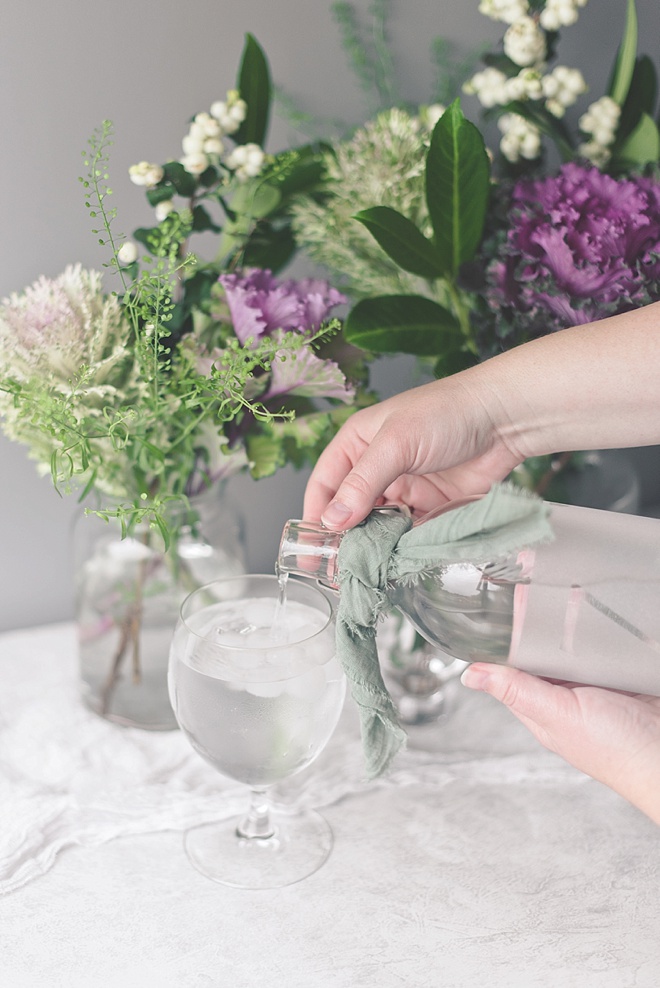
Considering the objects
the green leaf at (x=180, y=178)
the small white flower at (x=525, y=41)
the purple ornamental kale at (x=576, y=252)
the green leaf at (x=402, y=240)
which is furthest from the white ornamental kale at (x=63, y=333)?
the small white flower at (x=525, y=41)

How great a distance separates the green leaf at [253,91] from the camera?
0.84 meters

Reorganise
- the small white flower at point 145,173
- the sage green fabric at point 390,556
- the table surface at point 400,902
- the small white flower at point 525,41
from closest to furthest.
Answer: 1. the sage green fabric at point 390,556
2. the table surface at point 400,902
3. the small white flower at point 145,173
4. the small white flower at point 525,41

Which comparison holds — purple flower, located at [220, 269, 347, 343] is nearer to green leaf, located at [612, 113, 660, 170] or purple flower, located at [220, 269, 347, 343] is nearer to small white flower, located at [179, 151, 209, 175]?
small white flower, located at [179, 151, 209, 175]

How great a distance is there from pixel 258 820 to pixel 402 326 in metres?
0.45

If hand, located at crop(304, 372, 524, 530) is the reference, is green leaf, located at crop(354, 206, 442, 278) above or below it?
above

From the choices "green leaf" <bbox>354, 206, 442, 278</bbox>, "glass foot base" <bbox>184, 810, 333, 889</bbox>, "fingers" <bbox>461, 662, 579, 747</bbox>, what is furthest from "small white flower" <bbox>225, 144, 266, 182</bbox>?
"glass foot base" <bbox>184, 810, 333, 889</bbox>

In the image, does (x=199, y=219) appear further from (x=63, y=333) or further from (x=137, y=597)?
(x=137, y=597)

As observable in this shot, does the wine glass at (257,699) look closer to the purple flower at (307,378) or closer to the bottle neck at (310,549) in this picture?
the bottle neck at (310,549)

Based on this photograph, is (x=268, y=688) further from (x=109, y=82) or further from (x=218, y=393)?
(x=109, y=82)

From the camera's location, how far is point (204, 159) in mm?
781

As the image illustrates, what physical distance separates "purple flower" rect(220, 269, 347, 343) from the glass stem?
0.39 meters

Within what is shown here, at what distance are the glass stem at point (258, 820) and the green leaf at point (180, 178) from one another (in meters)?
0.52

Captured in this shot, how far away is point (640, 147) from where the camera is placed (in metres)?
0.89

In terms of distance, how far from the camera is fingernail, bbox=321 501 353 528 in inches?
25.8
